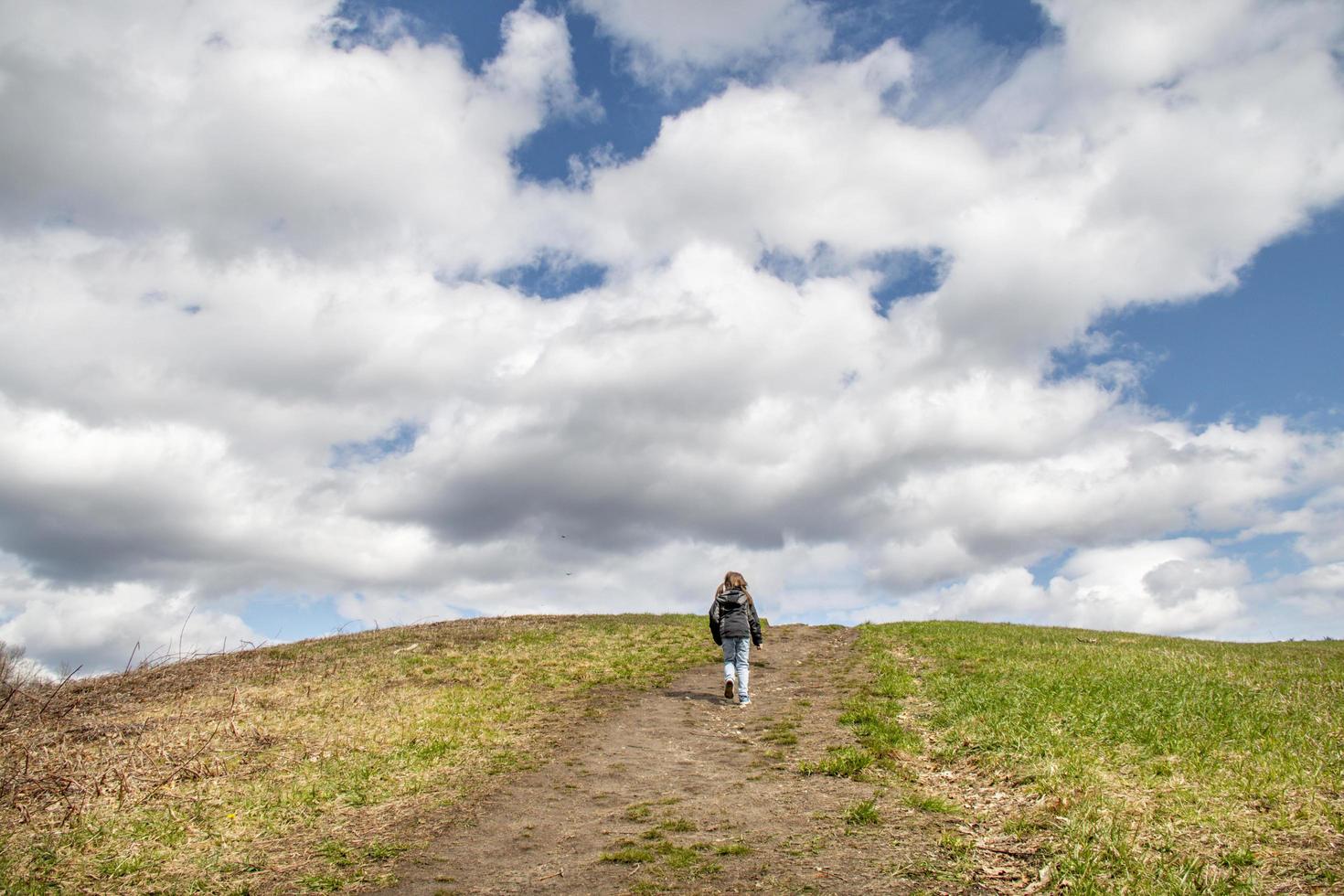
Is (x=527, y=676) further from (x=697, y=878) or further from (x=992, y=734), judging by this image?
(x=697, y=878)

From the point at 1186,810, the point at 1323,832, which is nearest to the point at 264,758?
the point at 1186,810

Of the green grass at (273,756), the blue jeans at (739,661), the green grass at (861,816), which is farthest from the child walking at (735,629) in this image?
the green grass at (861,816)

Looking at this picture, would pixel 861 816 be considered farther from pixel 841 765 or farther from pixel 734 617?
pixel 734 617

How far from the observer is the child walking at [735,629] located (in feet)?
61.2

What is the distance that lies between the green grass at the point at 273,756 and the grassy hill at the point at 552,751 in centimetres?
6

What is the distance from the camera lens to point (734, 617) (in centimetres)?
1877

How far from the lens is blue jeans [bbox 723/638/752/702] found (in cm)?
1862

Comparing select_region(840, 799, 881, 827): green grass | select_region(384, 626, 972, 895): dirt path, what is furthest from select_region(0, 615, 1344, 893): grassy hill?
select_region(840, 799, 881, 827): green grass

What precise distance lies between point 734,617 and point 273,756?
10.0 m

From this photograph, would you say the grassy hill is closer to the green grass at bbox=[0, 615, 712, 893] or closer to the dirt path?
the green grass at bbox=[0, 615, 712, 893]

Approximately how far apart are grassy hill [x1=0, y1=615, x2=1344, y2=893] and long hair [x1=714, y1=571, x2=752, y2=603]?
12.0 ft

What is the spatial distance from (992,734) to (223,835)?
38.6ft

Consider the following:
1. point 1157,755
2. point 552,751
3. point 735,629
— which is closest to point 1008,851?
point 1157,755

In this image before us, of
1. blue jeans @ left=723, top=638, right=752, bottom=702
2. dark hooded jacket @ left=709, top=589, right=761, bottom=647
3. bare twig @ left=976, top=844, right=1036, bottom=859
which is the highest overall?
dark hooded jacket @ left=709, top=589, right=761, bottom=647
